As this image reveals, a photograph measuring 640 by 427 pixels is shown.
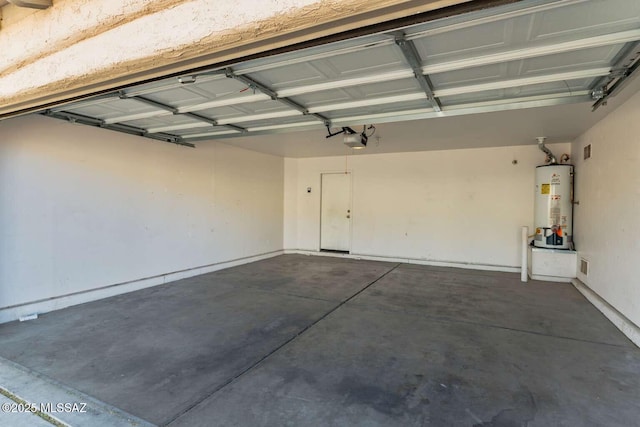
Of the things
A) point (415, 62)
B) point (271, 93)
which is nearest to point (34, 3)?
point (271, 93)

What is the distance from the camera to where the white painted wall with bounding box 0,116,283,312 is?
353cm

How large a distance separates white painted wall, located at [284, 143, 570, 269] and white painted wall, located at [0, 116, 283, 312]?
252 centimetres

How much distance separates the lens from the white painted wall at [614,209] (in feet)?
10.4

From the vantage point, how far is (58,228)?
3857 mm

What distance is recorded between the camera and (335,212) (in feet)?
26.0

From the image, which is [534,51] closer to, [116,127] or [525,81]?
[525,81]

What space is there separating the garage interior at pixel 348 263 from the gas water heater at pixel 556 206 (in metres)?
0.14

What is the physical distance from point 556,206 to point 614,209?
176 cm

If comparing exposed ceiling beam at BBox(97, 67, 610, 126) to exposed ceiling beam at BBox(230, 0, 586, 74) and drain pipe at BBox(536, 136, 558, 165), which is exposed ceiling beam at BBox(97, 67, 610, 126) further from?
drain pipe at BBox(536, 136, 558, 165)

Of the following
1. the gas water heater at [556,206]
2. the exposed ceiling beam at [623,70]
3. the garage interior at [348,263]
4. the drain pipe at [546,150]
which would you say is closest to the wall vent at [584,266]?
the garage interior at [348,263]

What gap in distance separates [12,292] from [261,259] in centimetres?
425

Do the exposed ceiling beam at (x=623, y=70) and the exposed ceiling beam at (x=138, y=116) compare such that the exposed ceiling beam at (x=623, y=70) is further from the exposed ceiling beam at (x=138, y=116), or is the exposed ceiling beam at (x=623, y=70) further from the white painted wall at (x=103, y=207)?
the white painted wall at (x=103, y=207)

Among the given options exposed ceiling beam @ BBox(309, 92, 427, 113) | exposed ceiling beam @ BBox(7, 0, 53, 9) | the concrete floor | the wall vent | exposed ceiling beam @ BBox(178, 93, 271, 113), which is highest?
exposed ceiling beam @ BBox(7, 0, 53, 9)

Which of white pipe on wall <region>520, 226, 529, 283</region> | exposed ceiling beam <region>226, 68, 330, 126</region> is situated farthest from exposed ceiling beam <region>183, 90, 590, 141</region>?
white pipe on wall <region>520, 226, 529, 283</region>
